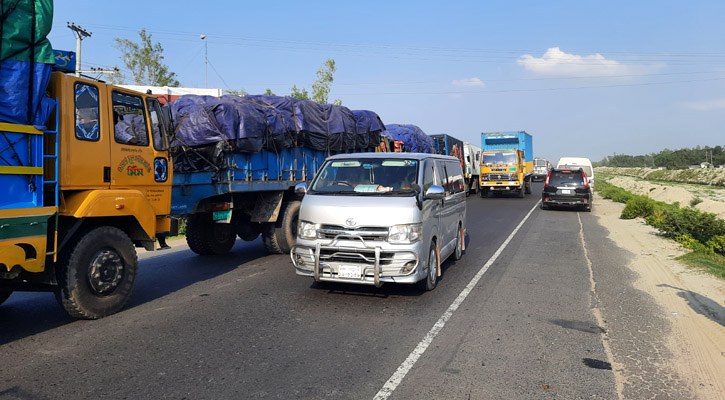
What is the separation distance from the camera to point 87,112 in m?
5.18

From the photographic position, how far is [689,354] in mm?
4441

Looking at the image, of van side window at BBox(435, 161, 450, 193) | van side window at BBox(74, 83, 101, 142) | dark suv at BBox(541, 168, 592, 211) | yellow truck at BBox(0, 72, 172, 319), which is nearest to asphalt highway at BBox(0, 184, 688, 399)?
yellow truck at BBox(0, 72, 172, 319)

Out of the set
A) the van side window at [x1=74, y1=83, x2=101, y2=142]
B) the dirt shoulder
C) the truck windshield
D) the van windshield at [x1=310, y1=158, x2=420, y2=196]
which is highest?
the truck windshield

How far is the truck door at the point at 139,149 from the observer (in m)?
5.53

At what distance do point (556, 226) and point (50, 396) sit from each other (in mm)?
13488

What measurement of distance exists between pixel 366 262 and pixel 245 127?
3.74m

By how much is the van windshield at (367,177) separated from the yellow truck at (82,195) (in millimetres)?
2220

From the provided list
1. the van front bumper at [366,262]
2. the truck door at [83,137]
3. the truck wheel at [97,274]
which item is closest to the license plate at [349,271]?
the van front bumper at [366,262]

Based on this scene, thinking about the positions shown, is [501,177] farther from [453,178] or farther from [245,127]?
[245,127]

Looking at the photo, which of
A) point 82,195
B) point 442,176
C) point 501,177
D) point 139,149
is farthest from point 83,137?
point 501,177

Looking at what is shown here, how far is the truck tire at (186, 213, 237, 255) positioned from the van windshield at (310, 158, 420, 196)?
10.5 feet

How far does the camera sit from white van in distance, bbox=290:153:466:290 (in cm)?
571

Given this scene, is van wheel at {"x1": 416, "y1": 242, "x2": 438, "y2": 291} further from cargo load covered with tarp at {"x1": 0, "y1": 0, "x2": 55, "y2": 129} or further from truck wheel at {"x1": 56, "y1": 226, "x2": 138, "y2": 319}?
cargo load covered with tarp at {"x1": 0, "y1": 0, "x2": 55, "y2": 129}

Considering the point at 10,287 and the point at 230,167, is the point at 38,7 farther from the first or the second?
the point at 230,167
